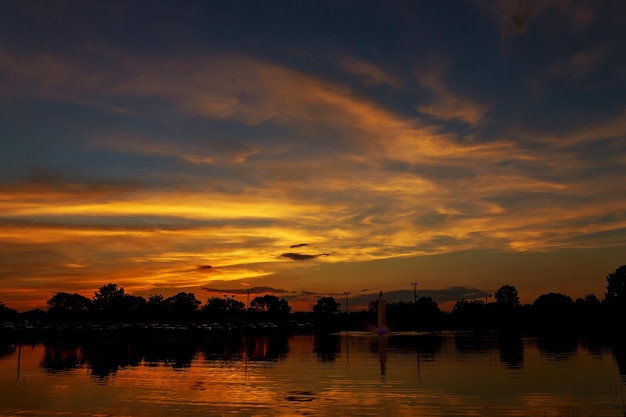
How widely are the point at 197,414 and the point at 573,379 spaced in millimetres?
30328

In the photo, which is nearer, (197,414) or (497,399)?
(197,414)

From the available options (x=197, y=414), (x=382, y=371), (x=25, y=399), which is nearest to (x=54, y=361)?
(x=25, y=399)

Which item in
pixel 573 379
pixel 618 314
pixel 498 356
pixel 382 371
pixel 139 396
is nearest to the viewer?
pixel 139 396

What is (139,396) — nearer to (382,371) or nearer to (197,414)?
(197,414)

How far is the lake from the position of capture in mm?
34656

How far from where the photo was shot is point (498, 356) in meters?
71.5

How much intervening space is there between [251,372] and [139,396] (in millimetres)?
17739

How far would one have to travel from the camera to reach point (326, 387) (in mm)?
44312

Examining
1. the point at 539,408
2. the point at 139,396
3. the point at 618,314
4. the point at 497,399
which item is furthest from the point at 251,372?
the point at 618,314

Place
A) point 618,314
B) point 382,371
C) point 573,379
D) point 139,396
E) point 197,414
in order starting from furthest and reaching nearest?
point 618,314 → point 382,371 → point 573,379 → point 139,396 → point 197,414

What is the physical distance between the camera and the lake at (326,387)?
34656 millimetres

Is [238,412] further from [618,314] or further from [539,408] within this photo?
[618,314]

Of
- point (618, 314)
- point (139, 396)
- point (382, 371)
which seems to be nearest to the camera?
point (139, 396)

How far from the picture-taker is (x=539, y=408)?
3397 cm
